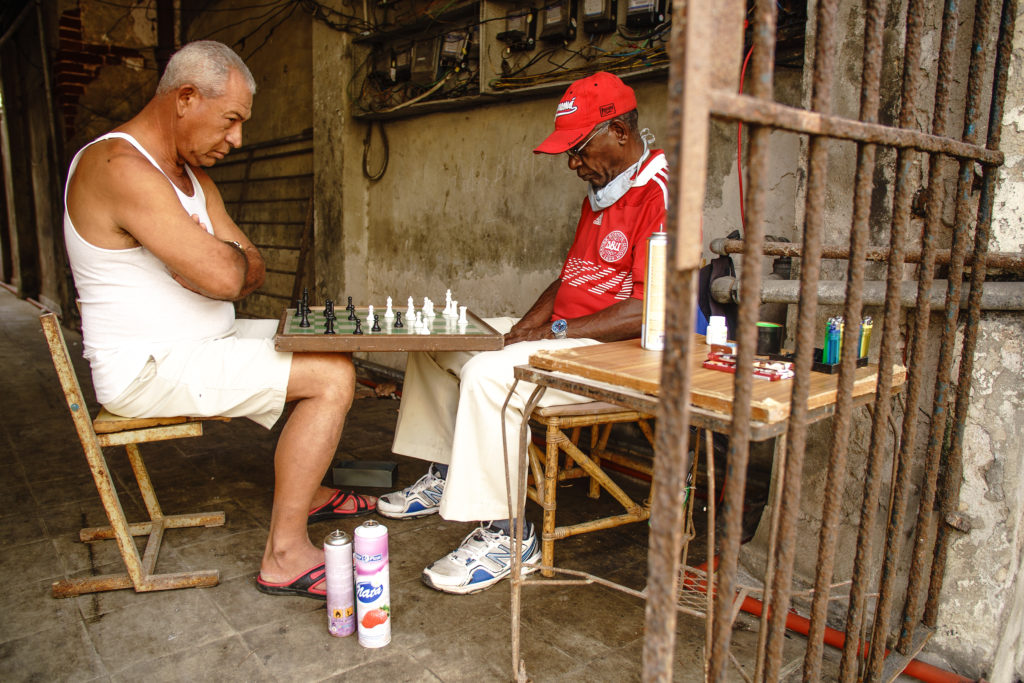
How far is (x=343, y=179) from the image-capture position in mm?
5645

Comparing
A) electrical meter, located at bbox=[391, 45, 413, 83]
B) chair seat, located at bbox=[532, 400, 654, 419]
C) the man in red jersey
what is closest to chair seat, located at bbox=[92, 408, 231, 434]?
the man in red jersey

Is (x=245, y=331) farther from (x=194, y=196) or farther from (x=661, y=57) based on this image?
(x=661, y=57)

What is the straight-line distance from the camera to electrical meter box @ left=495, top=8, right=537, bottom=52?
4.11 m

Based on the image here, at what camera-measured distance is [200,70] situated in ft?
7.63

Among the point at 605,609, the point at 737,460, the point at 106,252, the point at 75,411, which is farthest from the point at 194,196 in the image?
the point at 737,460

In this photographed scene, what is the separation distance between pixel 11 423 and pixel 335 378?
3.34m

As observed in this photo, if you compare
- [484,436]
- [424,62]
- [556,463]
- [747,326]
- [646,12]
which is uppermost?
[424,62]

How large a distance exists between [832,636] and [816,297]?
1.48 m

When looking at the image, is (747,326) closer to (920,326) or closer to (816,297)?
(816,297)

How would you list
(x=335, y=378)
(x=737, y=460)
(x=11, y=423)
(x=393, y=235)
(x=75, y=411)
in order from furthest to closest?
(x=393, y=235), (x=11, y=423), (x=335, y=378), (x=75, y=411), (x=737, y=460)

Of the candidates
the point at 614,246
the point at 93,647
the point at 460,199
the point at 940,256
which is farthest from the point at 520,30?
the point at 93,647

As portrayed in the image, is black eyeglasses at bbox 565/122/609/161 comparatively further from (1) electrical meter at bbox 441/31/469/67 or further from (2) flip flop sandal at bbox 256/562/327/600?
(1) electrical meter at bbox 441/31/469/67

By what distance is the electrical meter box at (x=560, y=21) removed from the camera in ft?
12.6

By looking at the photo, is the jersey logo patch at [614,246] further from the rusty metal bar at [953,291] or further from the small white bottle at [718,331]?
the rusty metal bar at [953,291]
